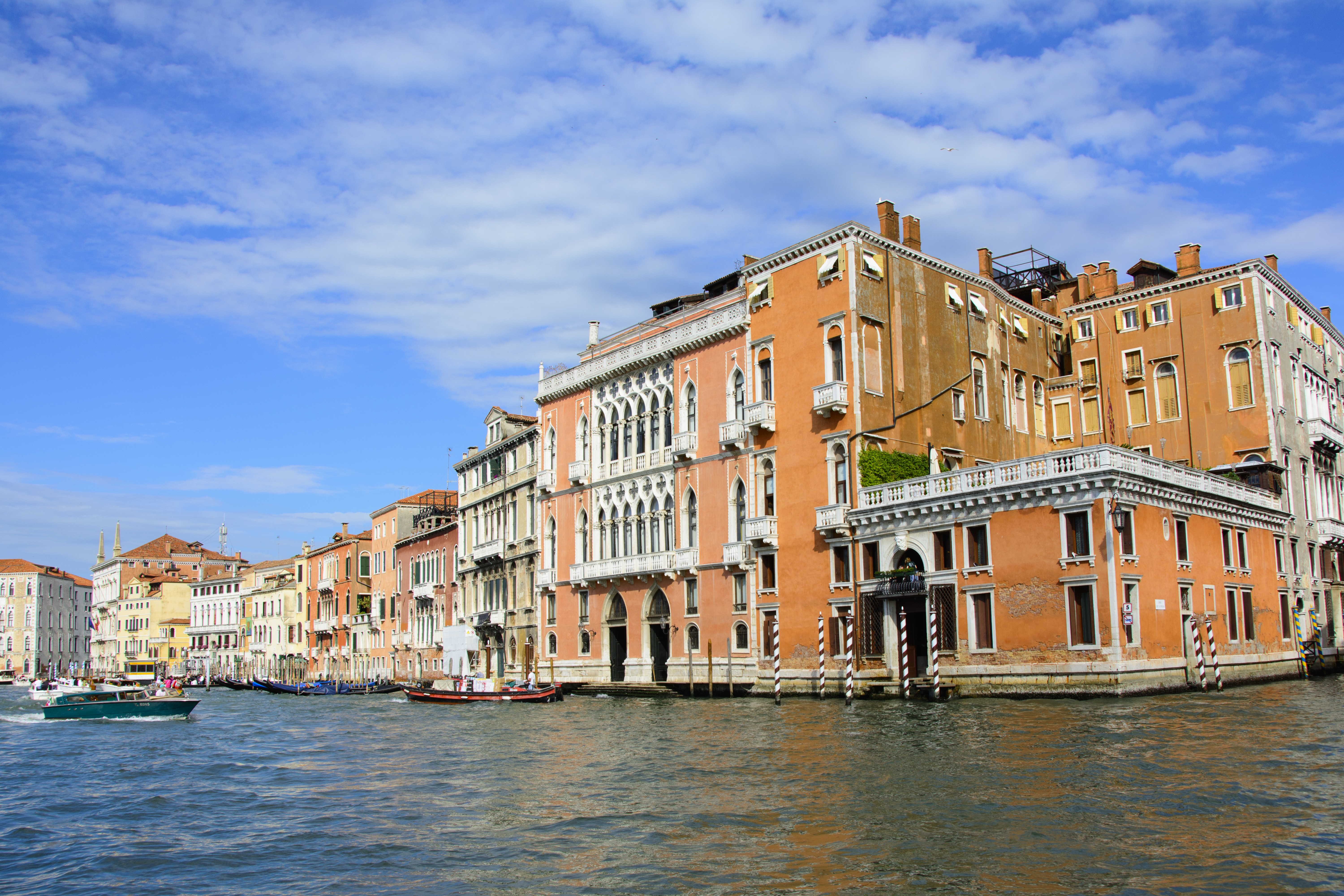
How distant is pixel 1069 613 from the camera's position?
25.0 meters

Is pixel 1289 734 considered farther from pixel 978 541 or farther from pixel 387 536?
pixel 387 536

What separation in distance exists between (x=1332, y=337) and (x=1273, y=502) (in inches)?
527

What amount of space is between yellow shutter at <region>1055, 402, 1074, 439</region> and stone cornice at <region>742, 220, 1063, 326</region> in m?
4.26

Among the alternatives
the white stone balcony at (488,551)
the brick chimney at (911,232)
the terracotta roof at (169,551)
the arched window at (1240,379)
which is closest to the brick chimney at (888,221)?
the brick chimney at (911,232)

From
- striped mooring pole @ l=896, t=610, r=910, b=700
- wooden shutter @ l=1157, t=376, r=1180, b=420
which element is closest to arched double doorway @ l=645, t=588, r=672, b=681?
striped mooring pole @ l=896, t=610, r=910, b=700

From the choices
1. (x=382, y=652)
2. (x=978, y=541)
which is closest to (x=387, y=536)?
(x=382, y=652)

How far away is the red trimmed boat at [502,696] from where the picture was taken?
35094mm

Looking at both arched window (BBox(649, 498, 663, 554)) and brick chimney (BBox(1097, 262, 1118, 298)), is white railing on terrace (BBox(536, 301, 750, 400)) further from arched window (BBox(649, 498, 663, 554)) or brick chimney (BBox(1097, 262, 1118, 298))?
brick chimney (BBox(1097, 262, 1118, 298))

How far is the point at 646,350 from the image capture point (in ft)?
126

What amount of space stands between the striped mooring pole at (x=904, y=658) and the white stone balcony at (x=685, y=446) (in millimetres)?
9723

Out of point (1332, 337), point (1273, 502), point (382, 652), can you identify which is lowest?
point (382, 652)

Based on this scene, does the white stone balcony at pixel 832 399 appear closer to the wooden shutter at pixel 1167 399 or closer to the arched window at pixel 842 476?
the arched window at pixel 842 476

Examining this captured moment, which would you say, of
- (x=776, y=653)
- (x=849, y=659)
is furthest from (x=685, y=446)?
(x=849, y=659)

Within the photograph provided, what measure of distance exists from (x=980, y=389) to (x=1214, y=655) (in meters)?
11.8
